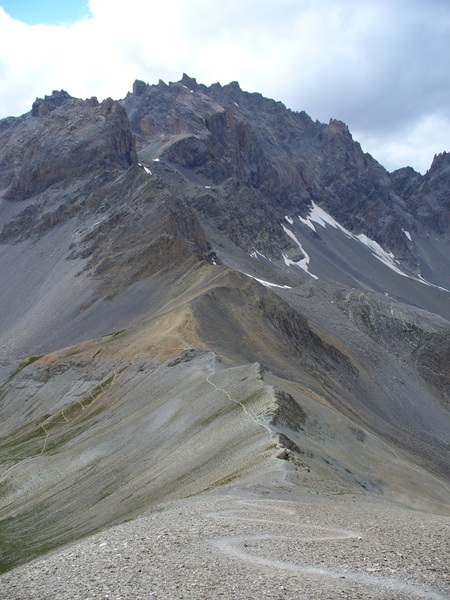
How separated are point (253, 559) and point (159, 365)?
50.1 m

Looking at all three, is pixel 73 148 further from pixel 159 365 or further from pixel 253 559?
pixel 253 559

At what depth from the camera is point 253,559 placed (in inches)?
759

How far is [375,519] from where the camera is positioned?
85.1 ft

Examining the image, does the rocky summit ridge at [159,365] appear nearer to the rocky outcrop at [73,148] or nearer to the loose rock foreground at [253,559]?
the rocky outcrop at [73,148]

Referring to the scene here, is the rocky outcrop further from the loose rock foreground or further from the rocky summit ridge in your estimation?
the loose rock foreground

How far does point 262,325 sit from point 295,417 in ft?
138

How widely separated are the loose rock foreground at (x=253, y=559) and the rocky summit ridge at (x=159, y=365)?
30.0 feet

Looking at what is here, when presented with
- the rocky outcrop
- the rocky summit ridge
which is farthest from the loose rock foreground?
the rocky outcrop

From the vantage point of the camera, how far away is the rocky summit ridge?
4481cm

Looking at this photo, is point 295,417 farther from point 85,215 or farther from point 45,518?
point 85,215

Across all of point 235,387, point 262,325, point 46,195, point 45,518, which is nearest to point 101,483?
point 45,518

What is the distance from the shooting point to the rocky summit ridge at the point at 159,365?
4481cm

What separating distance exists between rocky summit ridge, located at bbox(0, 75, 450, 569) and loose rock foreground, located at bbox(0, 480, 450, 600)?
914cm

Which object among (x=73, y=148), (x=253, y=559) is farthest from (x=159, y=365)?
(x=73, y=148)
